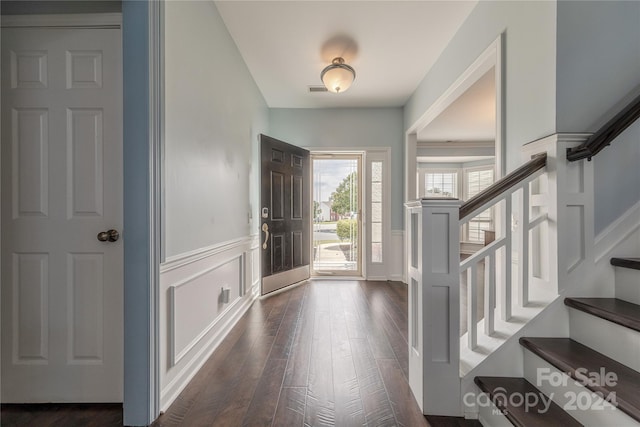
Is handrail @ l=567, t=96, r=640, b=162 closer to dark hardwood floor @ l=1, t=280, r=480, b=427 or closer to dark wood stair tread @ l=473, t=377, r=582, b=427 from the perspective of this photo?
dark wood stair tread @ l=473, t=377, r=582, b=427

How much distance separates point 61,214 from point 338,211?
343 cm

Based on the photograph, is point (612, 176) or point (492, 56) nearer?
point (612, 176)

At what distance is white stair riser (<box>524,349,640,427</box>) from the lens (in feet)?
3.10

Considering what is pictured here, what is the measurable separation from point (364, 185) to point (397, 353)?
2704 mm

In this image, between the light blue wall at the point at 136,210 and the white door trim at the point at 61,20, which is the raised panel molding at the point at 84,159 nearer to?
the light blue wall at the point at 136,210

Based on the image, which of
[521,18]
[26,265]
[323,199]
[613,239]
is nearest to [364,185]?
[323,199]

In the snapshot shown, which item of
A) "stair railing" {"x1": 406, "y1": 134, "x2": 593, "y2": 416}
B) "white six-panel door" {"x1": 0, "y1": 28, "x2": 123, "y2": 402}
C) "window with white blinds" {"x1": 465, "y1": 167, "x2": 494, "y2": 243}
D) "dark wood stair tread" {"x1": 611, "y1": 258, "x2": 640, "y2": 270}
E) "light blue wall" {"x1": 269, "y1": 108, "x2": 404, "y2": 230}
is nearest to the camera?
"dark wood stair tread" {"x1": 611, "y1": 258, "x2": 640, "y2": 270}

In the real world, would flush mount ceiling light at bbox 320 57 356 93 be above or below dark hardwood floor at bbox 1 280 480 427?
above

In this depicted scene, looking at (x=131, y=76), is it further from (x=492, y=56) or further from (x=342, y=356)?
(x=492, y=56)

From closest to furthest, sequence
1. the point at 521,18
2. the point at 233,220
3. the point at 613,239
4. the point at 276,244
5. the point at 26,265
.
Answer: the point at 613,239, the point at 26,265, the point at 521,18, the point at 233,220, the point at 276,244

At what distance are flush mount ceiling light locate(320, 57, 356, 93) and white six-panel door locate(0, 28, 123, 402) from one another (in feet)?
6.14

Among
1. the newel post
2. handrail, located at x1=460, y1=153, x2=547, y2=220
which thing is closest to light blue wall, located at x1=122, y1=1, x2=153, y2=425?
the newel post

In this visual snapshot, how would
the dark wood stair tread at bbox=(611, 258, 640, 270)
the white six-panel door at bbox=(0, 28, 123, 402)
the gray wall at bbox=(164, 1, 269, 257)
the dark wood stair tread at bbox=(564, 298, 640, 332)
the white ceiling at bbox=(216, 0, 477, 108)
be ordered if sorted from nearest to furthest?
the dark wood stair tread at bbox=(564, 298, 640, 332)
the dark wood stair tread at bbox=(611, 258, 640, 270)
the white six-panel door at bbox=(0, 28, 123, 402)
the gray wall at bbox=(164, 1, 269, 257)
the white ceiling at bbox=(216, 0, 477, 108)

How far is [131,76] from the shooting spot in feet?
4.37
